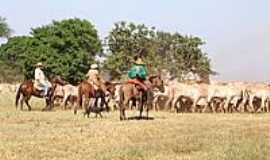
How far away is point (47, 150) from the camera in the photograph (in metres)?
12.8

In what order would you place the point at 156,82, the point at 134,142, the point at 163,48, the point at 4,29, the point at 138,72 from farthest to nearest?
the point at 4,29
the point at 163,48
the point at 156,82
the point at 138,72
the point at 134,142

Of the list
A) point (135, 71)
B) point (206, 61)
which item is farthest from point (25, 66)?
point (135, 71)

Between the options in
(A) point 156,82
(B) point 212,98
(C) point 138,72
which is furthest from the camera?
(B) point 212,98

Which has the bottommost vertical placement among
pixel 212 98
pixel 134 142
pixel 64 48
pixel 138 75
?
pixel 134 142

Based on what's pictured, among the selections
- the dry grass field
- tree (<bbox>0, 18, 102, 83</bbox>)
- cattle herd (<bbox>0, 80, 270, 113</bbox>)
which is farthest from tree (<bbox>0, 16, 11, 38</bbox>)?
the dry grass field

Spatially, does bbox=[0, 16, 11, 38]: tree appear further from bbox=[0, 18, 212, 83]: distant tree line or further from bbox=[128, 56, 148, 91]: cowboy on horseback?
bbox=[128, 56, 148, 91]: cowboy on horseback

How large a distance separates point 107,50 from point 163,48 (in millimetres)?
5429

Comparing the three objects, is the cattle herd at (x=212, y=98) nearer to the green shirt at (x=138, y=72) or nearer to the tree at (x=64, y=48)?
the green shirt at (x=138, y=72)

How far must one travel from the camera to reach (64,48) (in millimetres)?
68125

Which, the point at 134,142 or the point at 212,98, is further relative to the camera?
the point at 212,98

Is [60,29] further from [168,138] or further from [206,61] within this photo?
[168,138]

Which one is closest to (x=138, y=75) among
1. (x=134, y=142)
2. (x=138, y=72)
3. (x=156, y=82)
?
(x=138, y=72)

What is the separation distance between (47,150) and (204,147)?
3216mm

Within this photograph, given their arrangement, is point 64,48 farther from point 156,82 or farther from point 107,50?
point 156,82
